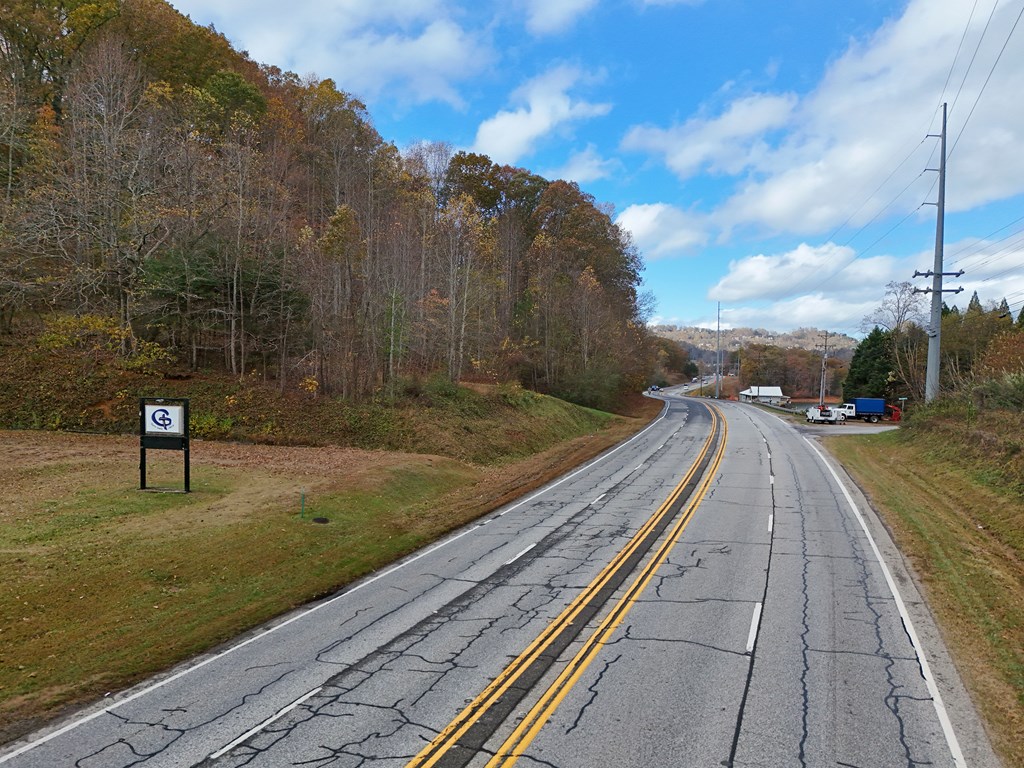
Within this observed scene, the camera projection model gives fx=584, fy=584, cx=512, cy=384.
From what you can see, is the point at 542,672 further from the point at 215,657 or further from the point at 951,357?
the point at 951,357

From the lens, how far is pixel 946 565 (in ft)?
42.3

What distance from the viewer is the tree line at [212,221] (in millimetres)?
28734

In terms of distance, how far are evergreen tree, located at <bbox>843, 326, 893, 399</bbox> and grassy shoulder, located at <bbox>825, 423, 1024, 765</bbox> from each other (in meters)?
57.5

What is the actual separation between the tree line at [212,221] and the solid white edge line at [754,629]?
2492cm

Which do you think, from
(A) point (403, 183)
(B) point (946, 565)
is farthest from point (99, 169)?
(B) point (946, 565)

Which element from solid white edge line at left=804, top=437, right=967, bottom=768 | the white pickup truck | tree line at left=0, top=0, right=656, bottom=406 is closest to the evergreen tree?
the white pickup truck

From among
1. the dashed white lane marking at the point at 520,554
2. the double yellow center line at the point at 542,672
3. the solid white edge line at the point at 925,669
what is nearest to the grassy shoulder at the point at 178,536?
the dashed white lane marking at the point at 520,554

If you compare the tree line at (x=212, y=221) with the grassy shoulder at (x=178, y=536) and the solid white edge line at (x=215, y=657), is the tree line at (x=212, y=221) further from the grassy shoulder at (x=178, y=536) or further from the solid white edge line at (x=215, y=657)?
the solid white edge line at (x=215, y=657)

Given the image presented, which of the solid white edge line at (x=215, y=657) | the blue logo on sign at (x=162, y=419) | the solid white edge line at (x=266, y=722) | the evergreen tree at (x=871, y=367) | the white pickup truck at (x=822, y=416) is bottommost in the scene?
the solid white edge line at (x=215, y=657)

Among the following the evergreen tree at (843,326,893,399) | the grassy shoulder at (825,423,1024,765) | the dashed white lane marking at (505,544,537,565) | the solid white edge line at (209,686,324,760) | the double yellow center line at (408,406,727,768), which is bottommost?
the dashed white lane marking at (505,544,537,565)

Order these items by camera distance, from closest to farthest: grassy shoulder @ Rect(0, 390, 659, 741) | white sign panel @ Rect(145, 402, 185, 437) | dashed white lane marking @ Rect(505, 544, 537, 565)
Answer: grassy shoulder @ Rect(0, 390, 659, 741) → dashed white lane marking @ Rect(505, 544, 537, 565) → white sign panel @ Rect(145, 402, 185, 437)

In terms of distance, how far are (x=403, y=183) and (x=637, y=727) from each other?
42327mm

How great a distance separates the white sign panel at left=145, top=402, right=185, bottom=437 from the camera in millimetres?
18828

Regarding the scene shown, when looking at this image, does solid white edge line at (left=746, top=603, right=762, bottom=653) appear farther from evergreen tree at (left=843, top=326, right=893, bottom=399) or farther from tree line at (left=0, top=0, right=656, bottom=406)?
evergreen tree at (left=843, top=326, right=893, bottom=399)
